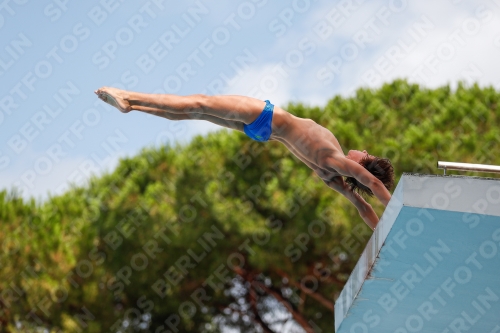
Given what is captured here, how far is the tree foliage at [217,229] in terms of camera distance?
13.6m

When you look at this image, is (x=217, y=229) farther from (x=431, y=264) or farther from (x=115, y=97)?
(x=431, y=264)

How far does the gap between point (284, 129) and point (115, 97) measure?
150cm

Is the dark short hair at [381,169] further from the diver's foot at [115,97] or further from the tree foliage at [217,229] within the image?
the tree foliage at [217,229]

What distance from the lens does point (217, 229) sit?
569 inches

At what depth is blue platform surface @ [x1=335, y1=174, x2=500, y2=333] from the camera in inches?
158

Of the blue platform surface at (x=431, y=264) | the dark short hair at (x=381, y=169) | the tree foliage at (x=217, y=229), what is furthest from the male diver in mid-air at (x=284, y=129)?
the tree foliage at (x=217, y=229)

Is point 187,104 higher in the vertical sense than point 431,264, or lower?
higher

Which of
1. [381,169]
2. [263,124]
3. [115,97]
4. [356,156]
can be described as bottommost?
[381,169]

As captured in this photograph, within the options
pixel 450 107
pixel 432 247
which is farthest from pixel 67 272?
pixel 432 247

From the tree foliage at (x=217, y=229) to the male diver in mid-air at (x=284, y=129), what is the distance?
7402 mm

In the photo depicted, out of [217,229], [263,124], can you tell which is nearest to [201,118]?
[263,124]

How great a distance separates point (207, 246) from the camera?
14.7 metres

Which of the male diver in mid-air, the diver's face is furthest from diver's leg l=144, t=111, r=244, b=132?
the diver's face

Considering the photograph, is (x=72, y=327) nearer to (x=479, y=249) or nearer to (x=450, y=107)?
(x=450, y=107)
